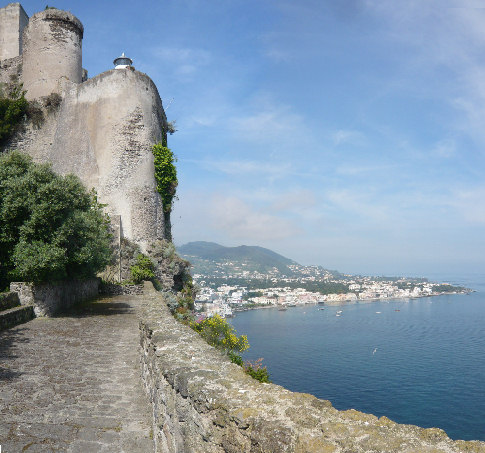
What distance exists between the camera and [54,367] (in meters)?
7.07

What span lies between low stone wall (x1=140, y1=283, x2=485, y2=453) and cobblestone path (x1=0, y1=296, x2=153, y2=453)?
2.97ft

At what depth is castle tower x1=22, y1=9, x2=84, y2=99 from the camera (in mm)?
23656

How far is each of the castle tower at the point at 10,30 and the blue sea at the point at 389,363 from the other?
4029cm

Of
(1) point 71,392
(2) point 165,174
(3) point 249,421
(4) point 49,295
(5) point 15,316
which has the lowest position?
(1) point 71,392

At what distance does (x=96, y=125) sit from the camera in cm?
2308

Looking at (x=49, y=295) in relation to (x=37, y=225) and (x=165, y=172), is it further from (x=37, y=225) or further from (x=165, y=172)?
(x=165, y=172)

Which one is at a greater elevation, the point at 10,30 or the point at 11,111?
the point at 10,30

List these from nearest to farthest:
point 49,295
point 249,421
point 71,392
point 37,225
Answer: point 249,421 < point 71,392 < point 37,225 < point 49,295

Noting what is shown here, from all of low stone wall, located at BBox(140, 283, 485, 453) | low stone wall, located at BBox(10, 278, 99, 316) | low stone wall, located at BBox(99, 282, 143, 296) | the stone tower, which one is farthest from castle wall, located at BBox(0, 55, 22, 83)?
low stone wall, located at BBox(140, 283, 485, 453)

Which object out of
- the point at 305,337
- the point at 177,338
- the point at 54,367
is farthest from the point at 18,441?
the point at 305,337

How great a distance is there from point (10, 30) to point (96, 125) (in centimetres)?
1263

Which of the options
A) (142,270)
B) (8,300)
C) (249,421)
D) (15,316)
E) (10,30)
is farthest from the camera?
(10,30)

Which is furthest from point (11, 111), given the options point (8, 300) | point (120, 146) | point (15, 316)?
point (15, 316)

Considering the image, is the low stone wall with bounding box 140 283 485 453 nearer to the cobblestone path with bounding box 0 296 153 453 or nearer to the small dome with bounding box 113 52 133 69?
the cobblestone path with bounding box 0 296 153 453
